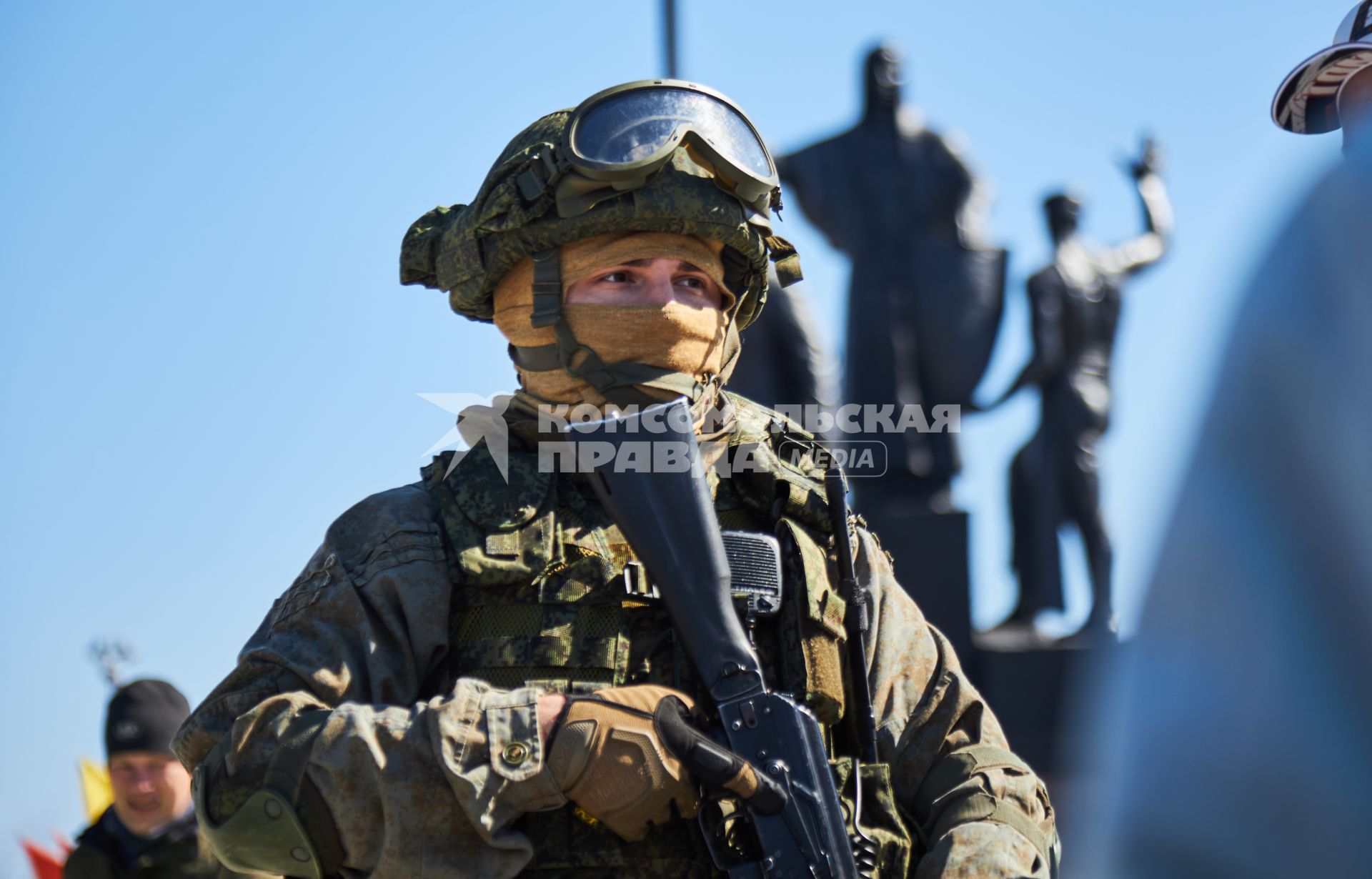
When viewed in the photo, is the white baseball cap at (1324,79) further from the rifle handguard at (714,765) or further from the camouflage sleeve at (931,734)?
the rifle handguard at (714,765)

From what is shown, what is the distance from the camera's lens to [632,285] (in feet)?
8.68

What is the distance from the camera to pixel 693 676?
2.46m

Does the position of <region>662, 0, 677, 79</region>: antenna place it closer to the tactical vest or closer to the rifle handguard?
the tactical vest

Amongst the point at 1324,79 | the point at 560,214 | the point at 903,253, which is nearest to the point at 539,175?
the point at 560,214

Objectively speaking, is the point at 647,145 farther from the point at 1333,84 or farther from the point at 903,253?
the point at 903,253

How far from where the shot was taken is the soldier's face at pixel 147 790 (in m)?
4.57

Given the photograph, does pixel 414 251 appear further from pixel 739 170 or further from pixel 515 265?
pixel 739 170

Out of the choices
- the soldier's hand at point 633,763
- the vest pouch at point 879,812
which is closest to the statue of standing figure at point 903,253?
the vest pouch at point 879,812

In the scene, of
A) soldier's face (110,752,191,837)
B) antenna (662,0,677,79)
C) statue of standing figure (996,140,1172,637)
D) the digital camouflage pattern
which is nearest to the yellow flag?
soldier's face (110,752,191,837)

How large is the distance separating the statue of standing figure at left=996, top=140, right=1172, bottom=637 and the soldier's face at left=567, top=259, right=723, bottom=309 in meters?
8.60

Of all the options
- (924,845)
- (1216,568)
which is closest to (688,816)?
(924,845)

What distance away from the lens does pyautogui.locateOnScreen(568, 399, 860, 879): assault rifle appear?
2230mm

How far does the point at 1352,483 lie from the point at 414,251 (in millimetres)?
2167

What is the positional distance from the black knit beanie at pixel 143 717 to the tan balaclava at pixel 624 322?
2.62 meters
